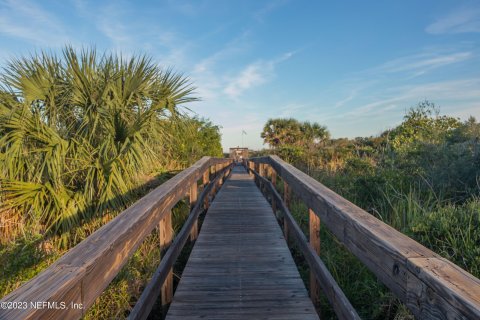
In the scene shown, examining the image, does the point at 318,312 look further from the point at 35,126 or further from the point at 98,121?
the point at 35,126

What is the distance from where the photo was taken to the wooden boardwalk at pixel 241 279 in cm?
232

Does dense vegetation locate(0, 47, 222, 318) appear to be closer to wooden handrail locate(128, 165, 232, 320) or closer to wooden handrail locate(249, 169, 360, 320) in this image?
wooden handrail locate(128, 165, 232, 320)

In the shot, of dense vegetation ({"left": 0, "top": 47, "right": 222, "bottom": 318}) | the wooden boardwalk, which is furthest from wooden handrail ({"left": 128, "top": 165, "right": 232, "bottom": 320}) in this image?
dense vegetation ({"left": 0, "top": 47, "right": 222, "bottom": 318})

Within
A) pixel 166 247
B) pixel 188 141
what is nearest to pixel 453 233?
pixel 166 247

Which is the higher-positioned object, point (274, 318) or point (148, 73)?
point (148, 73)

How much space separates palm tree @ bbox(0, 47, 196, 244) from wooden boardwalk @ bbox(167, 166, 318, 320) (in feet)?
6.01

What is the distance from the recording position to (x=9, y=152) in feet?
14.3

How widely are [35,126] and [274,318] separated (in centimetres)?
457

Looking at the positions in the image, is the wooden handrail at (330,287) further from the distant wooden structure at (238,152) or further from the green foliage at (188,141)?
the distant wooden structure at (238,152)

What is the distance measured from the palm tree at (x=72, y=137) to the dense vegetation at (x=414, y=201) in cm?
310

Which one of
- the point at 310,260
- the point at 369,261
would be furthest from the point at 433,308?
the point at 310,260

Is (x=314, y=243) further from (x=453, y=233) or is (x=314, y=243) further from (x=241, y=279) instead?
(x=453, y=233)

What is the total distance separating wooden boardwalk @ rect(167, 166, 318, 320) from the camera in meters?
2.32

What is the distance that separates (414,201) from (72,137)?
16.7 feet
